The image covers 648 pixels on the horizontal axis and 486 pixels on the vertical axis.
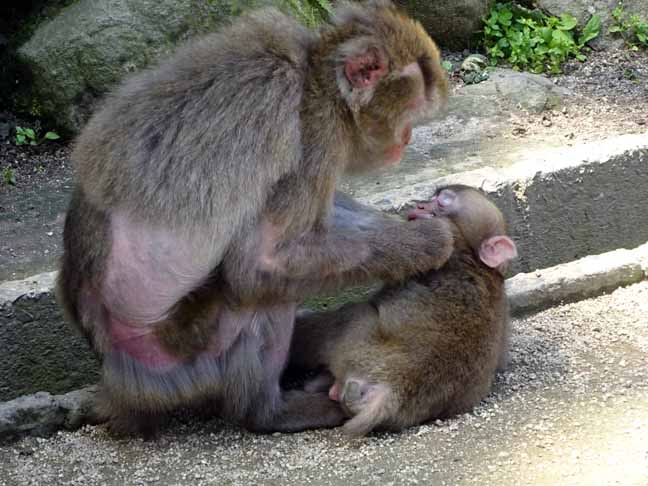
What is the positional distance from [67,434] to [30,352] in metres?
0.47

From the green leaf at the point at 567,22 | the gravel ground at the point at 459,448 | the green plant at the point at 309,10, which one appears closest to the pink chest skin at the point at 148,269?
the gravel ground at the point at 459,448

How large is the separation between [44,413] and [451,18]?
5.03 meters

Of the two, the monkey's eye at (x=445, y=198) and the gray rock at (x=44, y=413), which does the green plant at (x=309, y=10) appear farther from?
the gray rock at (x=44, y=413)

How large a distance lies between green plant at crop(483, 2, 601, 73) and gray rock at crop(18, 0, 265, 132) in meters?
2.21

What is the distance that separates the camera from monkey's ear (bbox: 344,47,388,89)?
14.6 ft

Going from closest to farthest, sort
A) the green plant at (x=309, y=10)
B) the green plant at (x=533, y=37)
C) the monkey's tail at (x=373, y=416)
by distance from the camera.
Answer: the monkey's tail at (x=373, y=416), the green plant at (x=309, y=10), the green plant at (x=533, y=37)

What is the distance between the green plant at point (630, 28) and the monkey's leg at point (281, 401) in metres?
5.07

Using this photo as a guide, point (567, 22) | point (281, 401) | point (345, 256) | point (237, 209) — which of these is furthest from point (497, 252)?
point (567, 22)

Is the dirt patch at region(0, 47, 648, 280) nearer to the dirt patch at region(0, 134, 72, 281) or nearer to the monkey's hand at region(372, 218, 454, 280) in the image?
the dirt patch at region(0, 134, 72, 281)

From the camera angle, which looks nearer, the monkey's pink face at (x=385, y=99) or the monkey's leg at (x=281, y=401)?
the monkey's pink face at (x=385, y=99)

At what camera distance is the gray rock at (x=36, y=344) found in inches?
200

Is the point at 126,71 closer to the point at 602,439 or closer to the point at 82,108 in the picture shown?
the point at 82,108

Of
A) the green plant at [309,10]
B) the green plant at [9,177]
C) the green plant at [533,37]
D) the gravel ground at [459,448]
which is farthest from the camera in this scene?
the green plant at [533,37]

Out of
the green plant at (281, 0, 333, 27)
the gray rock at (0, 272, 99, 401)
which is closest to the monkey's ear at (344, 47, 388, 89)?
the gray rock at (0, 272, 99, 401)
